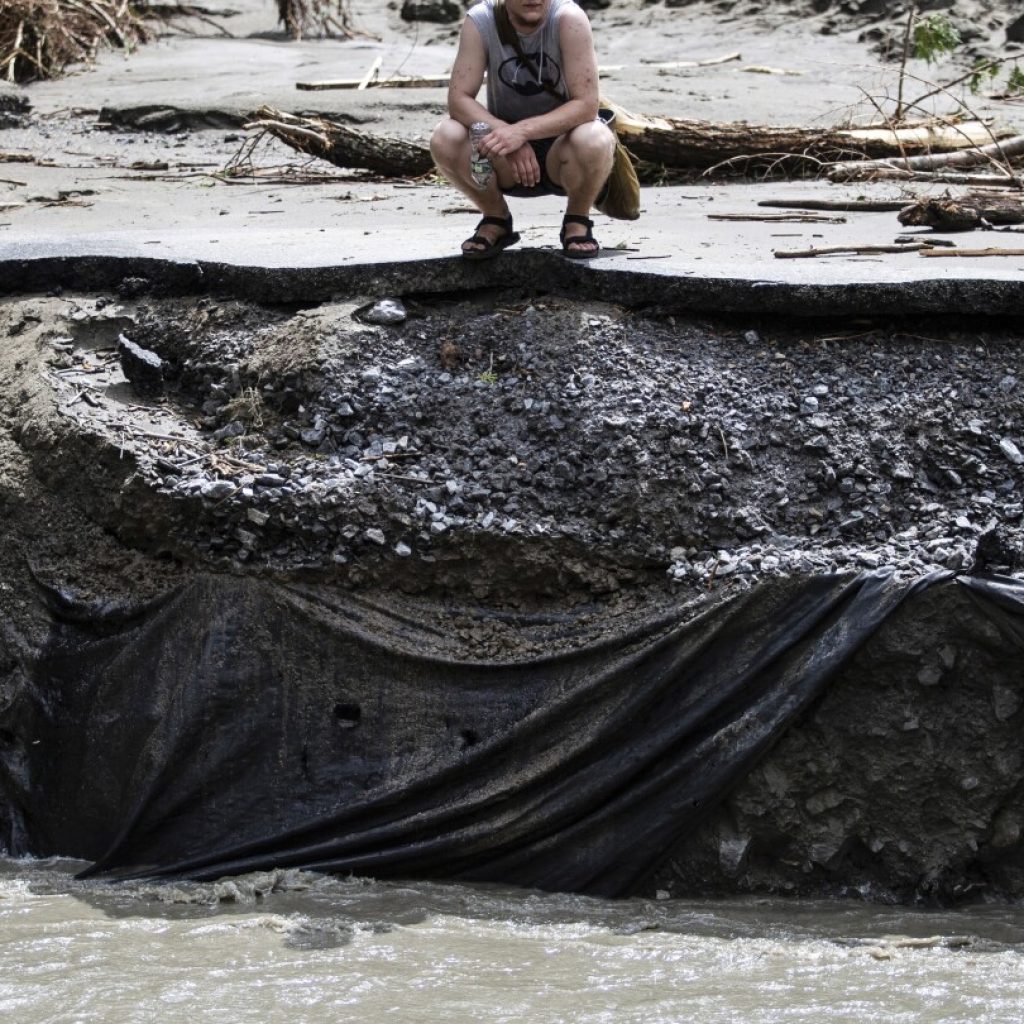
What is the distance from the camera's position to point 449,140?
4.56 meters

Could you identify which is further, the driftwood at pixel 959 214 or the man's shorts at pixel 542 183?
the driftwood at pixel 959 214

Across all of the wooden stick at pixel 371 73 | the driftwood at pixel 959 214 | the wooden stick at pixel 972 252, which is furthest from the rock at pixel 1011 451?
the wooden stick at pixel 371 73

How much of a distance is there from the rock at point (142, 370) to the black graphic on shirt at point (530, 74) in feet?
4.81

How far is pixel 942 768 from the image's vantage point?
397 centimetres

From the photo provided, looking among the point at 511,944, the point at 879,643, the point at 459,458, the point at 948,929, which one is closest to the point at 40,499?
the point at 459,458

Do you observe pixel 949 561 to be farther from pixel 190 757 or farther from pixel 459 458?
pixel 190 757

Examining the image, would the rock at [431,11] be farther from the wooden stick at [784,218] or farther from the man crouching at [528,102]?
the man crouching at [528,102]

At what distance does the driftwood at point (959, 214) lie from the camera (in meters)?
5.62

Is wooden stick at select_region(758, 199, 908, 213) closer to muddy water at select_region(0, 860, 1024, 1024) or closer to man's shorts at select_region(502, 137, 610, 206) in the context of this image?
man's shorts at select_region(502, 137, 610, 206)

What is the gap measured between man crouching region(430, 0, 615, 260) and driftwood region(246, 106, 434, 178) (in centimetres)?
301

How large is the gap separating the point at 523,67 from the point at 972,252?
5.48 ft

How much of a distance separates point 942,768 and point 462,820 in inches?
52.0

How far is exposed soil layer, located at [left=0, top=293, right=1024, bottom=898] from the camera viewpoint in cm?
398

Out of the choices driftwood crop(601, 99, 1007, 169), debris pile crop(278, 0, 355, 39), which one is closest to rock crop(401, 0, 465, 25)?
debris pile crop(278, 0, 355, 39)
